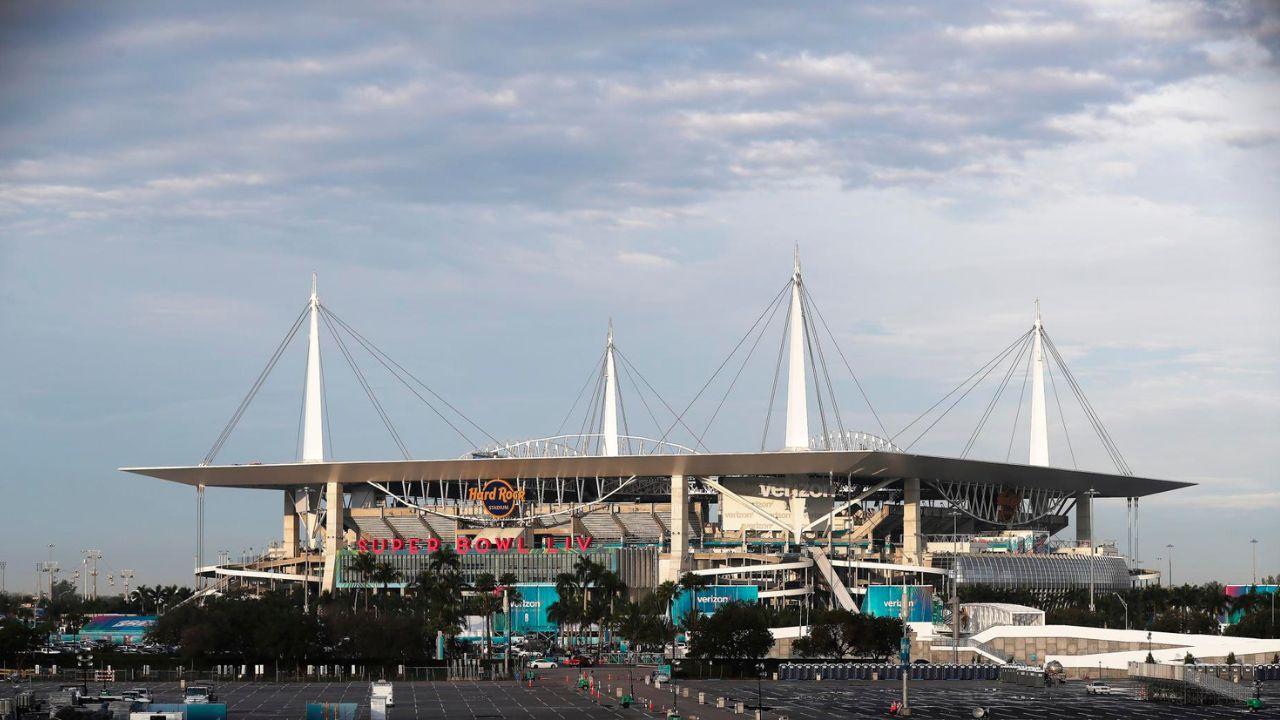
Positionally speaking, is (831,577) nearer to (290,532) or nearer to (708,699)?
(290,532)

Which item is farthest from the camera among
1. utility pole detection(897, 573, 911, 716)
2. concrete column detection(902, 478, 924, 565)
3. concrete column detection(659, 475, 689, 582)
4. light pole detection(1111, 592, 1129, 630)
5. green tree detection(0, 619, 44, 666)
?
concrete column detection(659, 475, 689, 582)

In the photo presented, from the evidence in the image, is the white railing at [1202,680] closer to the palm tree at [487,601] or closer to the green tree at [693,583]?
the green tree at [693,583]

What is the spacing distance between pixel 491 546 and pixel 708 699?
302 feet

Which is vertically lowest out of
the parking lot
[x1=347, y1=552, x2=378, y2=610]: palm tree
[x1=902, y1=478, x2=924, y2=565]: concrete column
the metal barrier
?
the metal barrier

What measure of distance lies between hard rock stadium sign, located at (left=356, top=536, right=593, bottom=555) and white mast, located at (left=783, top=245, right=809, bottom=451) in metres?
31.2

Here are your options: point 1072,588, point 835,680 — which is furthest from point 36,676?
point 1072,588

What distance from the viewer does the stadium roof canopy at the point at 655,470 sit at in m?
173

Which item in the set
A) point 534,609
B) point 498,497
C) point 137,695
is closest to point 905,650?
point 137,695

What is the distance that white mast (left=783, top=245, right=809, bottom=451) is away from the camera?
167375mm

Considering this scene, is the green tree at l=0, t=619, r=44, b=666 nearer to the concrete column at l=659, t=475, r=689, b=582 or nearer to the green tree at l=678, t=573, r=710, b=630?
the green tree at l=678, t=573, r=710, b=630

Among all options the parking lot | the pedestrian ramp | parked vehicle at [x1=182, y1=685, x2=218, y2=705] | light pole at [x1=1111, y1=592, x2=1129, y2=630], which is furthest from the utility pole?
parked vehicle at [x1=182, y1=685, x2=218, y2=705]

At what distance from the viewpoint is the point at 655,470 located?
180625 mm

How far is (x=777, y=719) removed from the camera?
83500mm

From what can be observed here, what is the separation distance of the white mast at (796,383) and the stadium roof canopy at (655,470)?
219 centimetres
